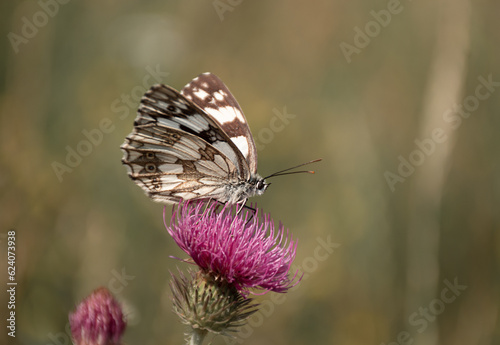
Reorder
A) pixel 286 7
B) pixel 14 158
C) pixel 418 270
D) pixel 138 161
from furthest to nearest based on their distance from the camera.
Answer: pixel 286 7
pixel 418 270
pixel 14 158
pixel 138 161

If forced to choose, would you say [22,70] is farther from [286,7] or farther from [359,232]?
[286,7]

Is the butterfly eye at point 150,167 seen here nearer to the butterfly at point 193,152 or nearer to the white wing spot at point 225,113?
the butterfly at point 193,152

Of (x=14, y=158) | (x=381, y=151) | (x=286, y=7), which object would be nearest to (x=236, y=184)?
(x=14, y=158)

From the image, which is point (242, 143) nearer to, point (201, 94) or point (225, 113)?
point (225, 113)

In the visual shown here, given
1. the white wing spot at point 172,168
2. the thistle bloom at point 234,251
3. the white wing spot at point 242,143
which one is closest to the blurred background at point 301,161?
the thistle bloom at point 234,251

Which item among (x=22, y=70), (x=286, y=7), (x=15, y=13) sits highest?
(x=286, y=7)

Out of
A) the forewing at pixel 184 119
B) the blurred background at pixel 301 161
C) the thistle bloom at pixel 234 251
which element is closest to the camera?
the thistle bloom at pixel 234 251

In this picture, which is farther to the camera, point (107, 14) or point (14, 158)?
point (107, 14)
